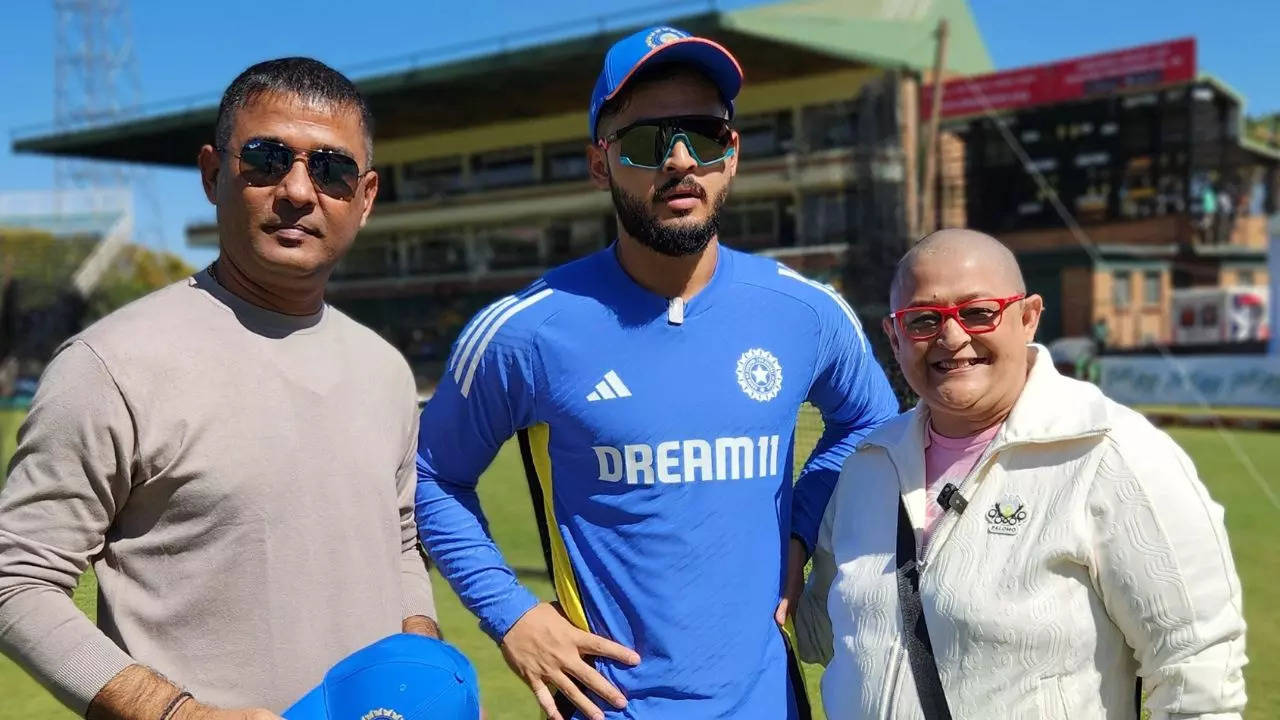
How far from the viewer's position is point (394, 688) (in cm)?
187

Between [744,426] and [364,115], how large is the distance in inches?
40.3

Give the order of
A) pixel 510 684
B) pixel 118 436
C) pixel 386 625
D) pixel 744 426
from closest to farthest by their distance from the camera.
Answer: pixel 118 436 < pixel 386 625 < pixel 744 426 < pixel 510 684

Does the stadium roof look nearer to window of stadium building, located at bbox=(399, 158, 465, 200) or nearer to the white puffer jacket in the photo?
window of stadium building, located at bbox=(399, 158, 465, 200)

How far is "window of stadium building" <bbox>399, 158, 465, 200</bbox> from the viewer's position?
141 ft

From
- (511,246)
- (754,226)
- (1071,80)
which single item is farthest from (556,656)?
(511,246)

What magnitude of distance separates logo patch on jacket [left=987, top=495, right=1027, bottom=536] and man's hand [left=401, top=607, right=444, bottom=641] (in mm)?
1120

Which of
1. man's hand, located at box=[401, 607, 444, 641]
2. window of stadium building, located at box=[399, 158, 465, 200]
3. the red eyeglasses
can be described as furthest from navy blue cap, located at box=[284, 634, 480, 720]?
window of stadium building, located at box=[399, 158, 465, 200]

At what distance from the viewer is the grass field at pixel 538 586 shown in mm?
5297

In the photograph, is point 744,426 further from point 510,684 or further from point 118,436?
point 510,684

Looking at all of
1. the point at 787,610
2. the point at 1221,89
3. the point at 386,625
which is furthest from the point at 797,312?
the point at 1221,89

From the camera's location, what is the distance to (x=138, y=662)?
1912 millimetres

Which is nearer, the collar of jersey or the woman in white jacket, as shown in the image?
the woman in white jacket

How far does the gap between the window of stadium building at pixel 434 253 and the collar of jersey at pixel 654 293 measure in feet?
127

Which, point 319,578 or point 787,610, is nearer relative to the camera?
point 319,578
